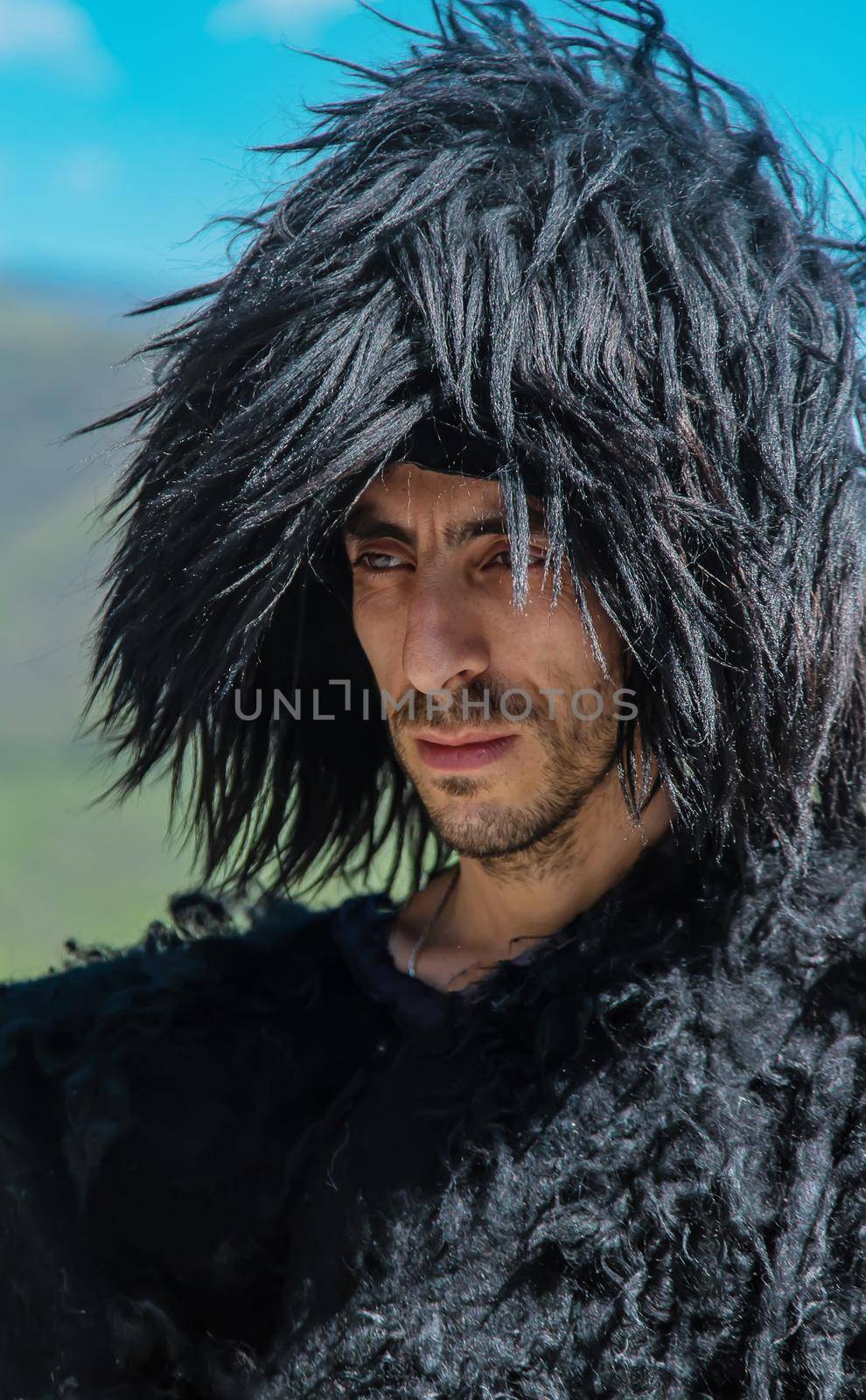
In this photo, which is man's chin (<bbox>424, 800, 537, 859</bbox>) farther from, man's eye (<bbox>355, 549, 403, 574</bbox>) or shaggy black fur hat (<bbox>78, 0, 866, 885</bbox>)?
man's eye (<bbox>355, 549, 403, 574</bbox>)

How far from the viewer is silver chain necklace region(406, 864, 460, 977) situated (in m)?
1.50

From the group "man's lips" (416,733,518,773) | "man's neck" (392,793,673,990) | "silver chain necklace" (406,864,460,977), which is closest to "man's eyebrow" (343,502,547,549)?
"man's lips" (416,733,518,773)

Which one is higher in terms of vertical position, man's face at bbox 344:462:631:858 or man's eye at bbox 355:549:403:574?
man's eye at bbox 355:549:403:574

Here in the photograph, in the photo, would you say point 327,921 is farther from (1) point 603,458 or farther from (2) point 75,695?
(2) point 75,695

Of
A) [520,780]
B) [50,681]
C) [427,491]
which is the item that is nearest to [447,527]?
[427,491]

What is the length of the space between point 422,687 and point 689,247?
493 mm

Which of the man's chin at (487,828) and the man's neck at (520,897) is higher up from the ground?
the man's chin at (487,828)

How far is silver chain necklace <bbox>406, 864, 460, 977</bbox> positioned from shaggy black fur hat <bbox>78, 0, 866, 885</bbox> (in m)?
0.33

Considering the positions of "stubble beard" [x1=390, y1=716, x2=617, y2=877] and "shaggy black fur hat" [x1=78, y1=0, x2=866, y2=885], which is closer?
"shaggy black fur hat" [x1=78, y1=0, x2=866, y2=885]

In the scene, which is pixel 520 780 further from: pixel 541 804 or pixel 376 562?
pixel 376 562

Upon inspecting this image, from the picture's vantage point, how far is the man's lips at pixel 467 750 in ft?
4.58

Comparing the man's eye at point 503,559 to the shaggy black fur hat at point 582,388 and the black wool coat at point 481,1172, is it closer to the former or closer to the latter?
the shaggy black fur hat at point 582,388

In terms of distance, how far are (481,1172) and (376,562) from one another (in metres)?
0.65

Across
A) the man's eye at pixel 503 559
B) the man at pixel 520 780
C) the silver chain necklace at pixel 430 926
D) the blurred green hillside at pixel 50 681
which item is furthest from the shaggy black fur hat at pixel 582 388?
the blurred green hillside at pixel 50 681
